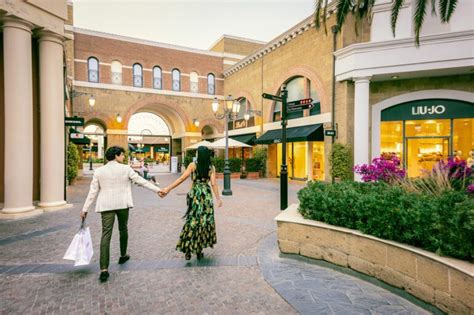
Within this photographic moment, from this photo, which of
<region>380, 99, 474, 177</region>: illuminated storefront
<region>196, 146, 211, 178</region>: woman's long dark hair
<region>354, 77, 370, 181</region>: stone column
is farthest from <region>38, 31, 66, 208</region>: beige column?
<region>380, 99, 474, 177</region>: illuminated storefront

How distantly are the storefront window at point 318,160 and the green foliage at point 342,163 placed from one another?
2900mm

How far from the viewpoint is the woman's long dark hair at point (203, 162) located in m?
4.35

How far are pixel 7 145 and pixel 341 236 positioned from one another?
8458 mm

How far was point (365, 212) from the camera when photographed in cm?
387

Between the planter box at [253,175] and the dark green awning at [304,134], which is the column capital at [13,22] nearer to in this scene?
the dark green awning at [304,134]

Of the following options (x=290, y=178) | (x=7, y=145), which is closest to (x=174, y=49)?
(x=290, y=178)

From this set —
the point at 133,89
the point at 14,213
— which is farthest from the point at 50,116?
the point at 133,89

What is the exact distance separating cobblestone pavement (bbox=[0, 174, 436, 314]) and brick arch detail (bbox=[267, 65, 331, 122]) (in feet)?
33.7

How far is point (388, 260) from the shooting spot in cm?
350

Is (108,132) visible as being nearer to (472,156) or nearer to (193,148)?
(193,148)

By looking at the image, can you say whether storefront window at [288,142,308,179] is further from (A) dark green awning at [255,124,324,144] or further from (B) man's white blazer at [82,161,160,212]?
(B) man's white blazer at [82,161,160,212]

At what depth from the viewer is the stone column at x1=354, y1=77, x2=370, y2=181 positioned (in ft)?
39.7

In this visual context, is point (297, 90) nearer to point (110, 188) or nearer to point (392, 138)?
point (392, 138)

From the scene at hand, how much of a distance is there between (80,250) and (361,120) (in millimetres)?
11639
